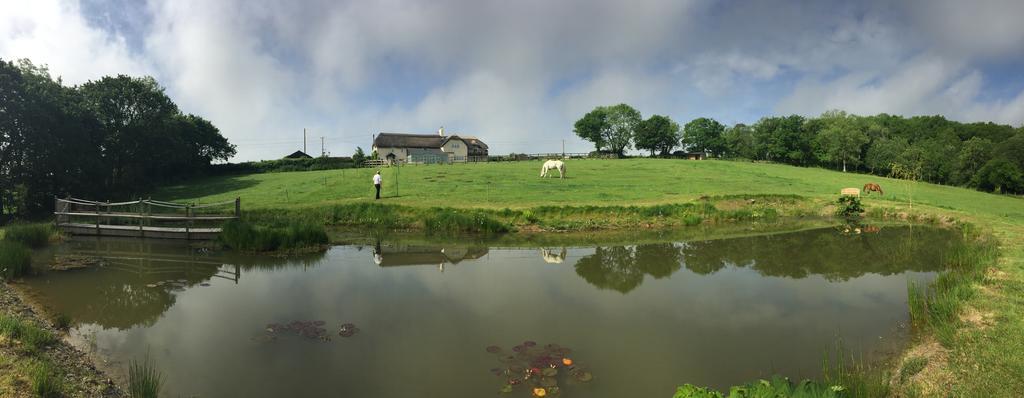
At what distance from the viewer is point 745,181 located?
1649 inches

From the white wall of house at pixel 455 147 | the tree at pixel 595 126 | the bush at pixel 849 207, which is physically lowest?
the bush at pixel 849 207

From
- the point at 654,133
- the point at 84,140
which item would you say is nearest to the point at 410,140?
the point at 654,133

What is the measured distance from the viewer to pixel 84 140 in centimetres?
3594

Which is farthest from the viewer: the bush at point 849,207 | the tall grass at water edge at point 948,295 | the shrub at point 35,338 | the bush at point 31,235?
the bush at point 849,207

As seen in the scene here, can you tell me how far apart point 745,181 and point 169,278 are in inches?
1658

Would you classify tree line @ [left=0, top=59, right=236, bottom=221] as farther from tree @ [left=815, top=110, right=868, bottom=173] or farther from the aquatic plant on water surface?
tree @ [left=815, top=110, right=868, bottom=173]

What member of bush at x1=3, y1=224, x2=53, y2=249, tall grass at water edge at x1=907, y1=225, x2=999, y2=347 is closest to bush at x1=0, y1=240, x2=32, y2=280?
bush at x1=3, y1=224, x2=53, y2=249

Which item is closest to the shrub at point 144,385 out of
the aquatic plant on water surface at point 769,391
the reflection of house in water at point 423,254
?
the aquatic plant on water surface at point 769,391

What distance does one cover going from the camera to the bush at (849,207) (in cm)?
2694

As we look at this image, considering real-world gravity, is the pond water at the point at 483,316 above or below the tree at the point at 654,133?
below

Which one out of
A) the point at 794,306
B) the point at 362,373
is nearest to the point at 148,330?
the point at 362,373

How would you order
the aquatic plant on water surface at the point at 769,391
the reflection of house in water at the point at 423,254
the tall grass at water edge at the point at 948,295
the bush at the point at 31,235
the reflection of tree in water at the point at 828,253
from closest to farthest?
the aquatic plant on water surface at the point at 769,391, the tall grass at water edge at the point at 948,295, the reflection of tree in water at the point at 828,253, the reflection of house in water at the point at 423,254, the bush at the point at 31,235

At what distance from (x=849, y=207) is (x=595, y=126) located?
3137 inches

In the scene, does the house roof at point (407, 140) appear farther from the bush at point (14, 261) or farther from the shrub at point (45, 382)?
the shrub at point (45, 382)
